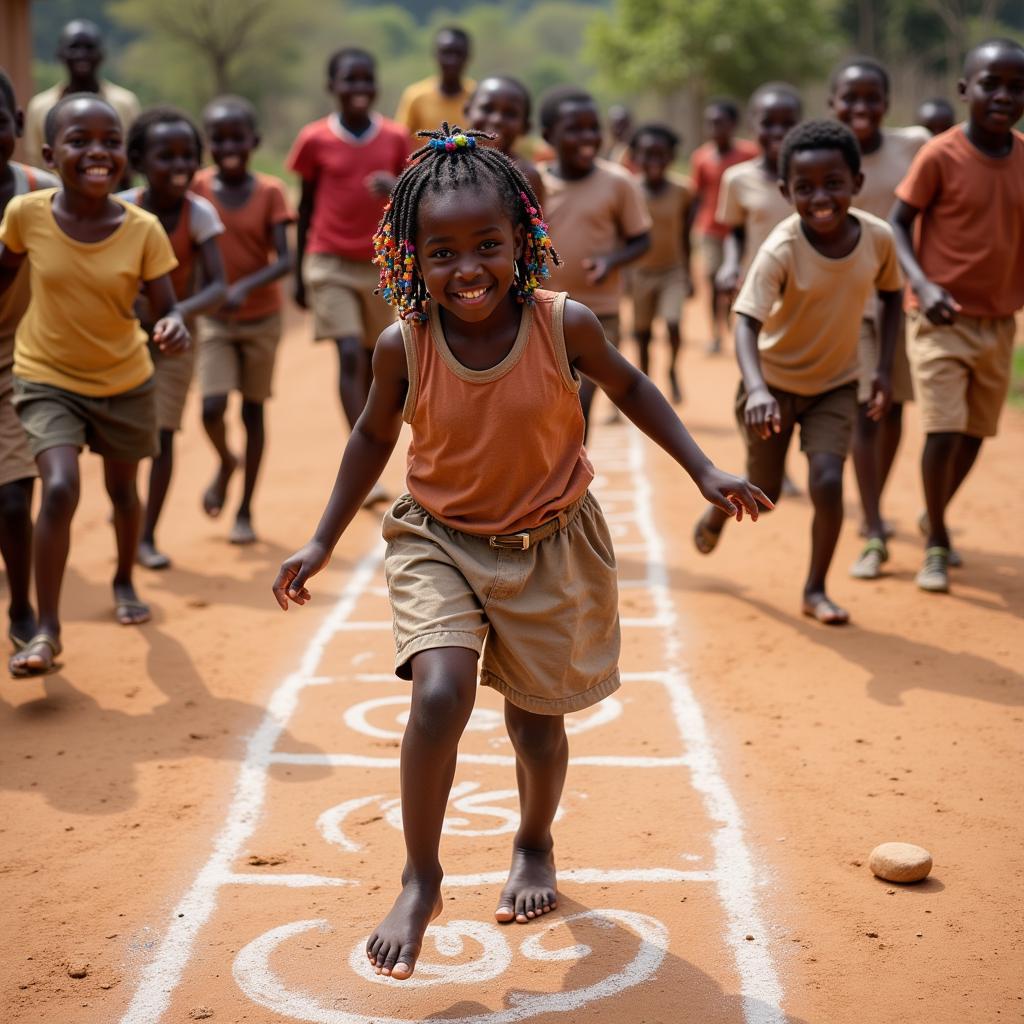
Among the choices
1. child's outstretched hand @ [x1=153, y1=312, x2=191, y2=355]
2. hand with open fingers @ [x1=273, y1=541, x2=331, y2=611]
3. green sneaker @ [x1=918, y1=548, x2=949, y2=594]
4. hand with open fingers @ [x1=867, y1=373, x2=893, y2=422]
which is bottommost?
green sneaker @ [x1=918, y1=548, x2=949, y2=594]

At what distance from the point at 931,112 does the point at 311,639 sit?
6.42 meters

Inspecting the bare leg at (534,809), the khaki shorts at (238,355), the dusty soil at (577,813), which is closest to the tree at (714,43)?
the khaki shorts at (238,355)

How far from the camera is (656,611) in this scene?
6375 millimetres

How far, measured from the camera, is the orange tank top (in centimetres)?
346

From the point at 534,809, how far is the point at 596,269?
13.0 ft

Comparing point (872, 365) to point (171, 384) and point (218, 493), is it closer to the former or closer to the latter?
point (171, 384)

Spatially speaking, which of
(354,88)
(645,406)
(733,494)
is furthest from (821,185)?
(354,88)

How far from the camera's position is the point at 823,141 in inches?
224

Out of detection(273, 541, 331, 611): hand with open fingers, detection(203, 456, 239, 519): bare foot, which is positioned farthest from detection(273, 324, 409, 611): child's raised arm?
detection(203, 456, 239, 519): bare foot

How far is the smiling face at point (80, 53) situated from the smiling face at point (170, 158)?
2.33 meters

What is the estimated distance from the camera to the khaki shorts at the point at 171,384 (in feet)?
22.9

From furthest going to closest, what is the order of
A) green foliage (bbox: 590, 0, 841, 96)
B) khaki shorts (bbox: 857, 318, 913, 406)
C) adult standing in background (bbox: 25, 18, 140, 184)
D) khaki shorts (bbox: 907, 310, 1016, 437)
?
green foliage (bbox: 590, 0, 841, 96)
adult standing in background (bbox: 25, 18, 140, 184)
khaki shorts (bbox: 857, 318, 913, 406)
khaki shorts (bbox: 907, 310, 1016, 437)

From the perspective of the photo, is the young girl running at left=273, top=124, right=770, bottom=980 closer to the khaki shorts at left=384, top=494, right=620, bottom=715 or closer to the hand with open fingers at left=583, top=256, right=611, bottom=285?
the khaki shorts at left=384, top=494, right=620, bottom=715

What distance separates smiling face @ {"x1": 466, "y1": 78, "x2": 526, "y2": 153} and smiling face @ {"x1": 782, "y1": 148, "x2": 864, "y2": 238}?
5.52 feet
